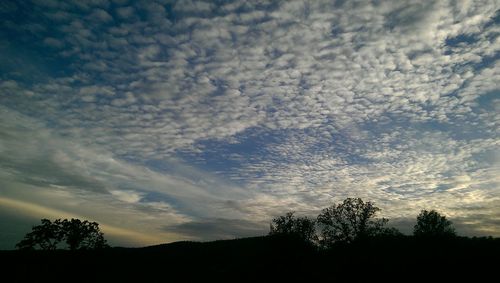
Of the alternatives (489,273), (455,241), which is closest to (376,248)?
(455,241)

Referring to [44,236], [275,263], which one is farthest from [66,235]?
[275,263]

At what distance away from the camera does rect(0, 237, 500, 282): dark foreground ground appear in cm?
5794

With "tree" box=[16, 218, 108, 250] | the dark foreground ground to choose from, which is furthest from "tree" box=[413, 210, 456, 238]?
"tree" box=[16, 218, 108, 250]

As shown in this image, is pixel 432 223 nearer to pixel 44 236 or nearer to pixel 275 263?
pixel 275 263

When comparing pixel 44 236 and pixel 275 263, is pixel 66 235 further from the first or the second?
pixel 275 263

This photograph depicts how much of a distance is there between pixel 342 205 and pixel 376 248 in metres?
16.7

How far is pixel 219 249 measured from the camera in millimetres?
119250

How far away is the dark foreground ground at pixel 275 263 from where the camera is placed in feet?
190

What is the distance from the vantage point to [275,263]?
2849 inches

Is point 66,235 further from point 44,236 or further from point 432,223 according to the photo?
point 432,223

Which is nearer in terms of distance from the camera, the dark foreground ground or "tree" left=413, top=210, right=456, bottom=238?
the dark foreground ground

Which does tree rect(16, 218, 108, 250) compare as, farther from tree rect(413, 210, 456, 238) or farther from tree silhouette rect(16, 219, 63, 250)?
tree rect(413, 210, 456, 238)

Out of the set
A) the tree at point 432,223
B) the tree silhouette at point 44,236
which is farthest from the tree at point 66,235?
the tree at point 432,223

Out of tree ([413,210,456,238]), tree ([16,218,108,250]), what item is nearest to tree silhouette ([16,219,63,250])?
tree ([16,218,108,250])
